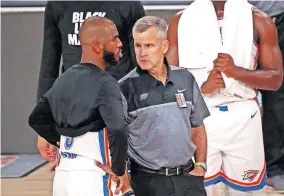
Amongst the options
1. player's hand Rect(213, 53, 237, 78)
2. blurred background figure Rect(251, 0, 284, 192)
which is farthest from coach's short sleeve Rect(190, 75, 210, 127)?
blurred background figure Rect(251, 0, 284, 192)

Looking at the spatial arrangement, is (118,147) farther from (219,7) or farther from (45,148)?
(219,7)

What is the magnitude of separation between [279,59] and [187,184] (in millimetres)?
972

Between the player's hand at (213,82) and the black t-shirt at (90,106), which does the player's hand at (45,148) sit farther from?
the player's hand at (213,82)

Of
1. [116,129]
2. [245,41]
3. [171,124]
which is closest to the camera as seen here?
[116,129]

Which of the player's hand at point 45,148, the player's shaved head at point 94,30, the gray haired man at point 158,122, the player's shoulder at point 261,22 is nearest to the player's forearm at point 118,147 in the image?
the gray haired man at point 158,122

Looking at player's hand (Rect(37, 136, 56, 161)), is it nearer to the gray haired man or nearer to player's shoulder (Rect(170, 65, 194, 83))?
the gray haired man

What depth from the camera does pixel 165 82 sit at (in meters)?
2.71

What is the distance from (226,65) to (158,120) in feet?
2.13

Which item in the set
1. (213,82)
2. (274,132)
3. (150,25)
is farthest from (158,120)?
(274,132)

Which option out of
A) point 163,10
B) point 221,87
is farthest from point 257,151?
point 163,10

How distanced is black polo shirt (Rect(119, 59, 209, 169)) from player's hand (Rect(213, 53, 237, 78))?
1.44ft

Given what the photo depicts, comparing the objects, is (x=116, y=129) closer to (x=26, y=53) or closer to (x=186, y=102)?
(x=186, y=102)

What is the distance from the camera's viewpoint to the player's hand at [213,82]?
3.15 meters

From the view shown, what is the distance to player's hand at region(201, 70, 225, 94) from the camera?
3152mm
